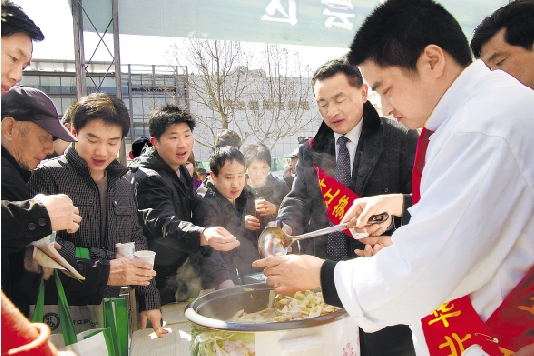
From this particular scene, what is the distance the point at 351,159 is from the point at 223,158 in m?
1.20

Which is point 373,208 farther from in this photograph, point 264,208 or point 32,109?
point 32,109

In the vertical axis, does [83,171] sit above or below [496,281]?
above

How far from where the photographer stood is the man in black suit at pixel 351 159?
7.97ft

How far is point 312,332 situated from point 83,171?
5.05 feet

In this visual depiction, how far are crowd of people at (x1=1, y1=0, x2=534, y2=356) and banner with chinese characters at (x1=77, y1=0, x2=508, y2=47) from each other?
1.03 m

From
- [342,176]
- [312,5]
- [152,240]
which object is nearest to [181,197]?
[152,240]

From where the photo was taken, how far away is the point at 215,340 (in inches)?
63.5

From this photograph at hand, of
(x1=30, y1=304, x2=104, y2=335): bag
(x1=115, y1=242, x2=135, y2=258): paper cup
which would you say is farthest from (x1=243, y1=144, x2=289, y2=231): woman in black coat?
(x1=30, y1=304, x2=104, y2=335): bag

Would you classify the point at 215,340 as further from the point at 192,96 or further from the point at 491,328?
the point at 192,96

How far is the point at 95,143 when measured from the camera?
2.30 metres

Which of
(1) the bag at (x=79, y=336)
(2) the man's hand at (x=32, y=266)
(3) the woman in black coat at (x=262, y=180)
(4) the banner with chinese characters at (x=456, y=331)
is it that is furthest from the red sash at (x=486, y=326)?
(3) the woman in black coat at (x=262, y=180)

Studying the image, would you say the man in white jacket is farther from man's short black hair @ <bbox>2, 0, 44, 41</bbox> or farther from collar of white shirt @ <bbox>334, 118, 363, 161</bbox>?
man's short black hair @ <bbox>2, 0, 44, 41</bbox>

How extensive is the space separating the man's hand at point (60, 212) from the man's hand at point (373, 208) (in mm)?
1252

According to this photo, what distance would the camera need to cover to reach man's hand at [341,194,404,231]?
198 centimetres
